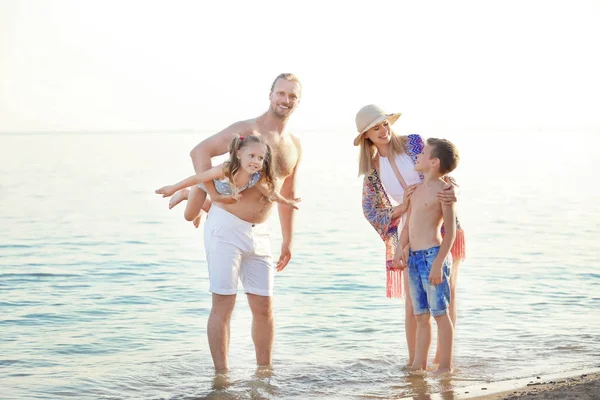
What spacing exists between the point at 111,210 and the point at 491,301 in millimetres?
11072

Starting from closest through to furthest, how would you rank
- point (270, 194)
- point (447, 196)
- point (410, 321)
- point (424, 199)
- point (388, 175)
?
point (447, 196) → point (424, 199) → point (270, 194) → point (388, 175) → point (410, 321)

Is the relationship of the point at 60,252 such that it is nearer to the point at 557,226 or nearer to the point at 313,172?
the point at 557,226

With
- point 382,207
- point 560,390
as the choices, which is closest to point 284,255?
point 382,207

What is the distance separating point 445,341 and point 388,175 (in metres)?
1.10

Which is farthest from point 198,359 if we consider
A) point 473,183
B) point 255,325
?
point 473,183

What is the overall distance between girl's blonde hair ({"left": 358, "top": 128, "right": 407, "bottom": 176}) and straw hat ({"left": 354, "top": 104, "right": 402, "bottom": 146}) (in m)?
0.13

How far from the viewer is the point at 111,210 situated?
63.2ft

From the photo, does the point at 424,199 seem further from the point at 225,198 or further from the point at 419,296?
the point at 225,198

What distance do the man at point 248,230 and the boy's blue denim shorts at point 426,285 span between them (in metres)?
0.94

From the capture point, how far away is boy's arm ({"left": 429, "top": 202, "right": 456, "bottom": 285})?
605 centimetres

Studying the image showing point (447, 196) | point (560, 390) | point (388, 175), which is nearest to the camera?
point (560, 390)

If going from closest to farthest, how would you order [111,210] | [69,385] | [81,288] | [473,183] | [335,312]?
[69,385] < [335,312] < [81,288] < [111,210] < [473,183]

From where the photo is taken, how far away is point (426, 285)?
6230 millimetres

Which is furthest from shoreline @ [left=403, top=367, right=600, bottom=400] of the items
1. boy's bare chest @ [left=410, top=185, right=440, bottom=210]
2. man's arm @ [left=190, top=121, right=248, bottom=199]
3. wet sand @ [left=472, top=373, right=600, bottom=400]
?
man's arm @ [left=190, top=121, right=248, bottom=199]
